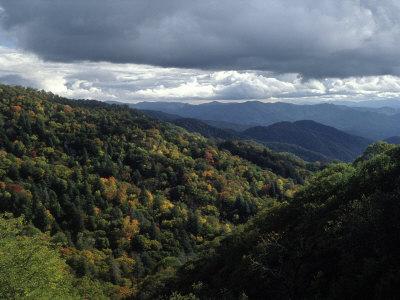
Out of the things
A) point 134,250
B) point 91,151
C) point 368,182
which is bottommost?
point 134,250

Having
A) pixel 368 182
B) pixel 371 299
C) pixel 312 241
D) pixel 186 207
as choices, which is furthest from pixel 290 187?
pixel 371 299

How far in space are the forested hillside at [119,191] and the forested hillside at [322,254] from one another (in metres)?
15.1

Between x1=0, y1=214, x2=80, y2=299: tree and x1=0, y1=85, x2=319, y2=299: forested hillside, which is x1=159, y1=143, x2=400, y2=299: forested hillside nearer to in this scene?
x1=0, y1=214, x2=80, y2=299: tree

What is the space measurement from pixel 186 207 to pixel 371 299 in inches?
4256

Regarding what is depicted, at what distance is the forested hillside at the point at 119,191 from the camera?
240 ft

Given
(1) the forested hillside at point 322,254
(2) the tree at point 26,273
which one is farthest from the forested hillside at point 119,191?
(1) the forested hillside at point 322,254

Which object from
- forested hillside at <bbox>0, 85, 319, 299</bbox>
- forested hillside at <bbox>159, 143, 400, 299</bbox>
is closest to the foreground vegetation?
forested hillside at <bbox>159, 143, 400, 299</bbox>

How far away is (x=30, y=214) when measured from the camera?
3231 inches

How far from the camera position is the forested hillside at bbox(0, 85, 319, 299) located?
240 feet

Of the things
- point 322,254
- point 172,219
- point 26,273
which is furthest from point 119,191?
point 322,254

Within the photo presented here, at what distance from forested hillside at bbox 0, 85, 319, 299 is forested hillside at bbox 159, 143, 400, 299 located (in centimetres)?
1508

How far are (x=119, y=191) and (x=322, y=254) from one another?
10186cm

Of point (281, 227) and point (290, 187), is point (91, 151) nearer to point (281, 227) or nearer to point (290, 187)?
point (290, 187)

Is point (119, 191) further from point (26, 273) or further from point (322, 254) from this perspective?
point (322, 254)
